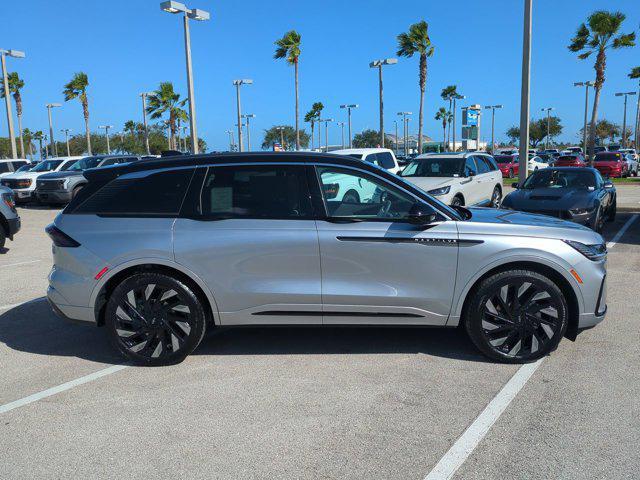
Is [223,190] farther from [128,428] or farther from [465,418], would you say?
[465,418]

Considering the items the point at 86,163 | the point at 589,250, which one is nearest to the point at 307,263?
the point at 589,250

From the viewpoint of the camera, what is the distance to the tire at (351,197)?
185 inches

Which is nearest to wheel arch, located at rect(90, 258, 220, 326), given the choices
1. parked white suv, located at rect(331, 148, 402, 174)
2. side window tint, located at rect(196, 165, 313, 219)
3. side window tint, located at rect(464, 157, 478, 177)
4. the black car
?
side window tint, located at rect(196, 165, 313, 219)

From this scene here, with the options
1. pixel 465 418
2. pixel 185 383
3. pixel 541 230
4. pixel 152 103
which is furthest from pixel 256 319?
pixel 152 103

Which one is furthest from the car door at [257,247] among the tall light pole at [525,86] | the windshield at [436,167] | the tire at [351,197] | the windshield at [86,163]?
the windshield at [86,163]

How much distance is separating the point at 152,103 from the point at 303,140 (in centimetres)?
5723

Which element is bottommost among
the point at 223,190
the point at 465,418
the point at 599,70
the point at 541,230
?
the point at 465,418

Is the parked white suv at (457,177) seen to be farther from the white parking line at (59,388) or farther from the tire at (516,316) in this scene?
the white parking line at (59,388)

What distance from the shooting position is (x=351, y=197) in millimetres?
4746

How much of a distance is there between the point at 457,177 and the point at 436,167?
766 millimetres

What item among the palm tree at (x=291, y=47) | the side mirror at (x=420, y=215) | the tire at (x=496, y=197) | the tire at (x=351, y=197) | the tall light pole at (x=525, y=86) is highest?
the palm tree at (x=291, y=47)

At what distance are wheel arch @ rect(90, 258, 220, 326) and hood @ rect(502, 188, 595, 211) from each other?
25.5 ft

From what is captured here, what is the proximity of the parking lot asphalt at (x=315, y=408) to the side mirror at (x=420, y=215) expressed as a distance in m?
1.19

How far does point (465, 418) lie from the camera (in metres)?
3.70
